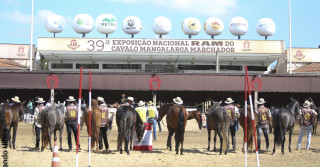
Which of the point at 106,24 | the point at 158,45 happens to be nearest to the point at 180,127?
the point at 158,45

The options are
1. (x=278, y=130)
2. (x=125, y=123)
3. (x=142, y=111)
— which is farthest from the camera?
(x=142, y=111)

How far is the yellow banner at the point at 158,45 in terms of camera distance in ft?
185

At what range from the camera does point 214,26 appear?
56.1 m

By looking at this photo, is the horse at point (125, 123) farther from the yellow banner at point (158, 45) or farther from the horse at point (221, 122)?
the yellow banner at point (158, 45)

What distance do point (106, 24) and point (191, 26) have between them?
36.5ft

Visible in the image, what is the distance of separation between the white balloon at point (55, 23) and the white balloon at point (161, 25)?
12.3m

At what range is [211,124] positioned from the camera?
57.2ft

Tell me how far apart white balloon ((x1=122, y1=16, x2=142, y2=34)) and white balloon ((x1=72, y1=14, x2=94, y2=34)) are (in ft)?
14.7

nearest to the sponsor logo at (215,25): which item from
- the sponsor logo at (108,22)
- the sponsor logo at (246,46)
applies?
the sponsor logo at (246,46)

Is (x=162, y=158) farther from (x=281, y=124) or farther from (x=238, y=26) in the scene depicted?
(x=238, y=26)

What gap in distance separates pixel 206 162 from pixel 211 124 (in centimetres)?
313

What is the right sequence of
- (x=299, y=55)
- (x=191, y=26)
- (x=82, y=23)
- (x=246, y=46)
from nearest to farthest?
(x=82, y=23), (x=191, y=26), (x=246, y=46), (x=299, y=55)

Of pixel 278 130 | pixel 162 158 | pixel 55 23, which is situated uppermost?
pixel 55 23

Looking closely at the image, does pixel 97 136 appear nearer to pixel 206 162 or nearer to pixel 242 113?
pixel 206 162
